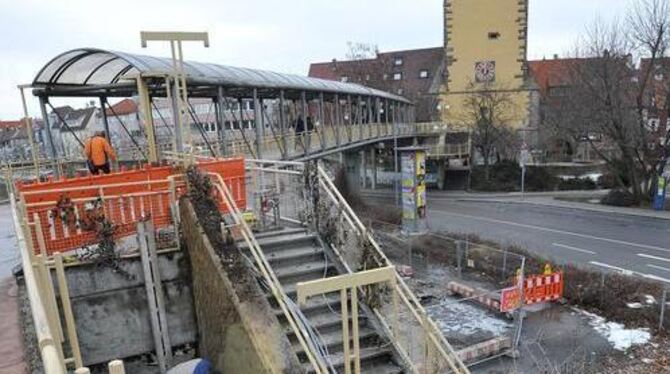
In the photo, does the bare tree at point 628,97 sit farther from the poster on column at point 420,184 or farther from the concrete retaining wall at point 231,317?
the concrete retaining wall at point 231,317

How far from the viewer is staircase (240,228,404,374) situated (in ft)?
21.1

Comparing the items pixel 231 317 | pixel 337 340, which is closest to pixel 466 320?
pixel 337 340

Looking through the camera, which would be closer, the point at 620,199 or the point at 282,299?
the point at 282,299

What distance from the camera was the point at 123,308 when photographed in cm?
789

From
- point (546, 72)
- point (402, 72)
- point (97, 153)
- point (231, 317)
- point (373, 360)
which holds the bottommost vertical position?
point (373, 360)

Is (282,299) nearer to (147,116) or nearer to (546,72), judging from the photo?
(147,116)

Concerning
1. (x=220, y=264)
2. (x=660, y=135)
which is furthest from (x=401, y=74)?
(x=220, y=264)

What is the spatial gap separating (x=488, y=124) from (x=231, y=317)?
40.5 m

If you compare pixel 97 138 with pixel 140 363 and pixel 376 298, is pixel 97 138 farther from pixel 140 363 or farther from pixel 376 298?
pixel 376 298

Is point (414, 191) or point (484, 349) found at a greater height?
point (414, 191)

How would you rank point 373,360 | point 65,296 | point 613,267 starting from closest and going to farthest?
point 65,296 < point 373,360 < point 613,267

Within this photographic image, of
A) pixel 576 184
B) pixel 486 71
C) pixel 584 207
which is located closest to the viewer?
pixel 584 207

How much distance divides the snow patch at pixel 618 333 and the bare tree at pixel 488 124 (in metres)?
30.8

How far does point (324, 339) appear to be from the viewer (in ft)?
21.3
